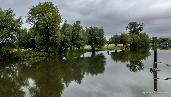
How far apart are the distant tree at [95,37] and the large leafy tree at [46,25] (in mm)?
59025

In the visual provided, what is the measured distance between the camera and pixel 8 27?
93688 mm

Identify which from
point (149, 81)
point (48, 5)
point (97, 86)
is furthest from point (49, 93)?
point (48, 5)

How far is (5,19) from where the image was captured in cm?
9231

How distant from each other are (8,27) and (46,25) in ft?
46.8

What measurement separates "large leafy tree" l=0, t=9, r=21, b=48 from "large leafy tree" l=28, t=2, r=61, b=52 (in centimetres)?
1106

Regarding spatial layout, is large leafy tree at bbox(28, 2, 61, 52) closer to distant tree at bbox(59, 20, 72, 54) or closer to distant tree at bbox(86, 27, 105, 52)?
distant tree at bbox(59, 20, 72, 54)

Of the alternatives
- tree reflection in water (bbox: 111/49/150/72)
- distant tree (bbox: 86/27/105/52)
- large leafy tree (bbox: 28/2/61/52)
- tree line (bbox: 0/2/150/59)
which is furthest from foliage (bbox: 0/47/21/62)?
distant tree (bbox: 86/27/105/52)

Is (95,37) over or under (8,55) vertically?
over

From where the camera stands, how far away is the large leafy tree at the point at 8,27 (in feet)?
303

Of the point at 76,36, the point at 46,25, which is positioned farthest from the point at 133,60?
the point at 76,36

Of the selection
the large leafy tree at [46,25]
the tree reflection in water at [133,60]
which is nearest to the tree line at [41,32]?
the large leafy tree at [46,25]

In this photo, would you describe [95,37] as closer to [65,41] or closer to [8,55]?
[65,41]

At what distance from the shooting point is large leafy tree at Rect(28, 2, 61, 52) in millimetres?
105000

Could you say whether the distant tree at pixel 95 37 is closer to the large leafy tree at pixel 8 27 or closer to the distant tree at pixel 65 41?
the distant tree at pixel 65 41
